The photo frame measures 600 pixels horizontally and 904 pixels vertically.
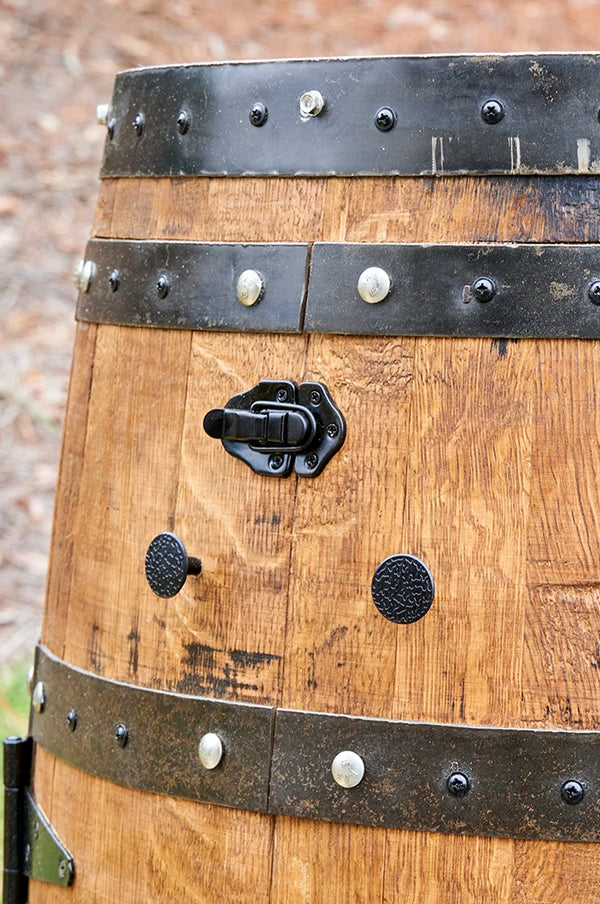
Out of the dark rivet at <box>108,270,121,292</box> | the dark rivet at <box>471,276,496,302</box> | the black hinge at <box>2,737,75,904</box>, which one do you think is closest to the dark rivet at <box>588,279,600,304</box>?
the dark rivet at <box>471,276,496,302</box>

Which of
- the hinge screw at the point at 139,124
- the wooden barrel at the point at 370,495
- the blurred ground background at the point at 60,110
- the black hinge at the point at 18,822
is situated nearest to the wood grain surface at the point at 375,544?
the wooden barrel at the point at 370,495

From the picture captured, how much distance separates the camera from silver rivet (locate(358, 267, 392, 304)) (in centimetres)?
132

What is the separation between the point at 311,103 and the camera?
1.36 meters

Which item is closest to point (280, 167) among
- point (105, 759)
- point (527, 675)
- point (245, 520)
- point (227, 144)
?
point (227, 144)

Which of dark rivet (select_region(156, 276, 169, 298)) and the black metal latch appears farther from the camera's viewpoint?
dark rivet (select_region(156, 276, 169, 298))

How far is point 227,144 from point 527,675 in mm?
711

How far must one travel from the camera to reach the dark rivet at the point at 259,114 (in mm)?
1396

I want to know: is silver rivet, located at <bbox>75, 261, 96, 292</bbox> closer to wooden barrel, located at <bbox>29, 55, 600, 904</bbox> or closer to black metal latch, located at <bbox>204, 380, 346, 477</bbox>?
wooden barrel, located at <bbox>29, 55, 600, 904</bbox>

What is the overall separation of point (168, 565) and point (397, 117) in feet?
1.90

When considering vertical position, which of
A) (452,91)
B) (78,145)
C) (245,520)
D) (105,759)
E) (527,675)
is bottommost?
(105,759)

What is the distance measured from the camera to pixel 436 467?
1312 millimetres

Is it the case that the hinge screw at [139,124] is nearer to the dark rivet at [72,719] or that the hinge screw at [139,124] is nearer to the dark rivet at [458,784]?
the dark rivet at [72,719]

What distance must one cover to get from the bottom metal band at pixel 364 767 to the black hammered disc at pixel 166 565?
136mm

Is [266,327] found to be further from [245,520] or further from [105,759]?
[105,759]
